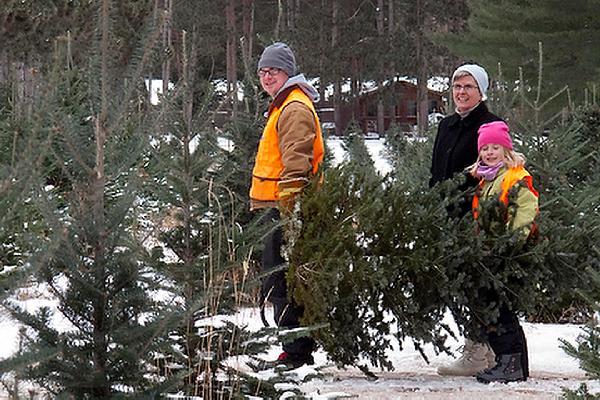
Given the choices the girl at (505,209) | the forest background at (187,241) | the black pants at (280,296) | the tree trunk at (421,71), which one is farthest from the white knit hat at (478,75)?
the tree trunk at (421,71)

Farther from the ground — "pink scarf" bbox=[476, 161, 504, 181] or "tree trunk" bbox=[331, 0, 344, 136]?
"tree trunk" bbox=[331, 0, 344, 136]

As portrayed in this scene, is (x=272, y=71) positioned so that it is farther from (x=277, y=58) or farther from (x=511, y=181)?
(x=511, y=181)

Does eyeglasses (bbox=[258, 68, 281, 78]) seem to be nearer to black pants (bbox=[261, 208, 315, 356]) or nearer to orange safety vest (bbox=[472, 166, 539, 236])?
black pants (bbox=[261, 208, 315, 356])

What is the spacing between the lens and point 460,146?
5688 mm

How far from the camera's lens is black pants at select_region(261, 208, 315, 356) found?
5184 millimetres

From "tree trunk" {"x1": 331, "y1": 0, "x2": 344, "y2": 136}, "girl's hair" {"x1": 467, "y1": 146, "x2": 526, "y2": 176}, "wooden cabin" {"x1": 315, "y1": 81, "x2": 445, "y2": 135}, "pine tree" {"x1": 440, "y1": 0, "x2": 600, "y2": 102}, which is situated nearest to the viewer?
"girl's hair" {"x1": 467, "y1": 146, "x2": 526, "y2": 176}

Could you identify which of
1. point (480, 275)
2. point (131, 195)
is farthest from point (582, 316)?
point (131, 195)

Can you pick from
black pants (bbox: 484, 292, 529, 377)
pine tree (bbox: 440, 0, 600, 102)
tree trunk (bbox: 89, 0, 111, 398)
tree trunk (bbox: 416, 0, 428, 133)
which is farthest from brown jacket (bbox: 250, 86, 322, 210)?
tree trunk (bbox: 416, 0, 428, 133)

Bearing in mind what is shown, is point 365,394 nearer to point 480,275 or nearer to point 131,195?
point 480,275

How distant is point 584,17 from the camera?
2180cm

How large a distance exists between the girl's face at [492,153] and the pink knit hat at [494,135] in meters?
0.02

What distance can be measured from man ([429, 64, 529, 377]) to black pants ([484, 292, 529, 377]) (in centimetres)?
19

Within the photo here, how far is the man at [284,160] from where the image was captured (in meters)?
5.18

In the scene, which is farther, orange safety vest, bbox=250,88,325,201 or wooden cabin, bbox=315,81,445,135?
wooden cabin, bbox=315,81,445,135
